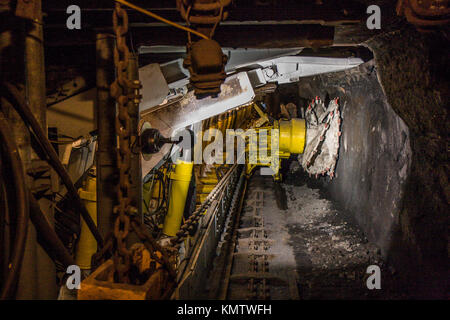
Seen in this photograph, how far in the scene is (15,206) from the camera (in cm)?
288

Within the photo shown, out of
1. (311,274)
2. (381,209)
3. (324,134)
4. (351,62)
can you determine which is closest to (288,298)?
(311,274)

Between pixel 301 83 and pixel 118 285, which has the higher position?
pixel 301 83

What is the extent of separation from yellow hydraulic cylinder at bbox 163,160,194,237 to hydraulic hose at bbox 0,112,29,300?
6.00 metres

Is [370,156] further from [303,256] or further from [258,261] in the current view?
[258,261]

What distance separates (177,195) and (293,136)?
13.4ft

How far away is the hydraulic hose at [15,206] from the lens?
2557 mm

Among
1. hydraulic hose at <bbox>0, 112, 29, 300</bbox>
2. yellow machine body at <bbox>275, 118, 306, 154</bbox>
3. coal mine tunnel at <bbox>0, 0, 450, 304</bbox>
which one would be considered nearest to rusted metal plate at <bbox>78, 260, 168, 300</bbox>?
coal mine tunnel at <bbox>0, 0, 450, 304</bbox>

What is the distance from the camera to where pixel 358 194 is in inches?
247

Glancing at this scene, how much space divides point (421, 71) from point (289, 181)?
801cm

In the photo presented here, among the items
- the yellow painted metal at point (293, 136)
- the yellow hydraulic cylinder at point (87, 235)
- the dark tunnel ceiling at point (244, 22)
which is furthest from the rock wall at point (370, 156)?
the yellow hydraulic cylinder at point (87, 235)

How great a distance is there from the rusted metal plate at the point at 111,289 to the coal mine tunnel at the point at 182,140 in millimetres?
12

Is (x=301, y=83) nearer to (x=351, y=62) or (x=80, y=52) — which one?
(x=351, y=62)

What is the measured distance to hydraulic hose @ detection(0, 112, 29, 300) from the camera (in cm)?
256

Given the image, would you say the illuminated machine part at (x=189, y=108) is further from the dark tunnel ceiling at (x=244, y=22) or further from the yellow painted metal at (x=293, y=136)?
the yellow painted metal at (x=293, y=136)
